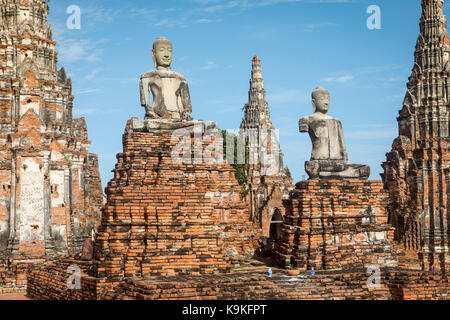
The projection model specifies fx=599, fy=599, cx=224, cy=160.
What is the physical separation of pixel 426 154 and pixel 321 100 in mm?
17499

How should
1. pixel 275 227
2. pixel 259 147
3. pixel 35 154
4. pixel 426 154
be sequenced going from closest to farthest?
pixel 275 227 → pixel 35 154 → pixel 426 154 → pixel 259 147

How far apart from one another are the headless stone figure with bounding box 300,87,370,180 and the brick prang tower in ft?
37.2

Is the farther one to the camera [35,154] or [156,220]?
[35,154]

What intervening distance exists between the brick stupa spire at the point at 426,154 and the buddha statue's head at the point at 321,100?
16356mm

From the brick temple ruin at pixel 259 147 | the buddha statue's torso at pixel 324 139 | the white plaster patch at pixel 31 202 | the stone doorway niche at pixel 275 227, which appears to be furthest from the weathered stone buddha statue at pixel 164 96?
the brick temple ruin at pixel 259 147

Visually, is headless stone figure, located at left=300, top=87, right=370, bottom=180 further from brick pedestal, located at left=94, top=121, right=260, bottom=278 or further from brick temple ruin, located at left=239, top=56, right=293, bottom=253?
brick temple ruin, located at left=239, top=56, right=293, bottom=253

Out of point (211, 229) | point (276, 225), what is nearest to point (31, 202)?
point (276, 225)

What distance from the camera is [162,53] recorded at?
1433 centimetres

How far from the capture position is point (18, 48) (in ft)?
83.6

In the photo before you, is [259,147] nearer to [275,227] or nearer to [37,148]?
[37,148]

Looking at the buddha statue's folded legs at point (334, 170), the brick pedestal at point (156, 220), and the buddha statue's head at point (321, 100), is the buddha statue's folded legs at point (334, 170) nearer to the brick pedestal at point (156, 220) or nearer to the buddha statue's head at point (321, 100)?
the buddha statue's head at point (321, 100)

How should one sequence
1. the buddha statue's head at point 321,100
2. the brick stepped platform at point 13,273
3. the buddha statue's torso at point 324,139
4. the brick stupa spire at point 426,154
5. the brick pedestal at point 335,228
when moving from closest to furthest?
1. the brick pedestal at point 335,228
2. the buddha statue's torso at point 324,139
3. the buddha statue's head at point 321,100
4. the brick stepped platform at point 13,273
5. the brick stupa spire at point 426,154

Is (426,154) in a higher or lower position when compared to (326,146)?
higher

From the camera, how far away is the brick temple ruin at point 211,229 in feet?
37.0
